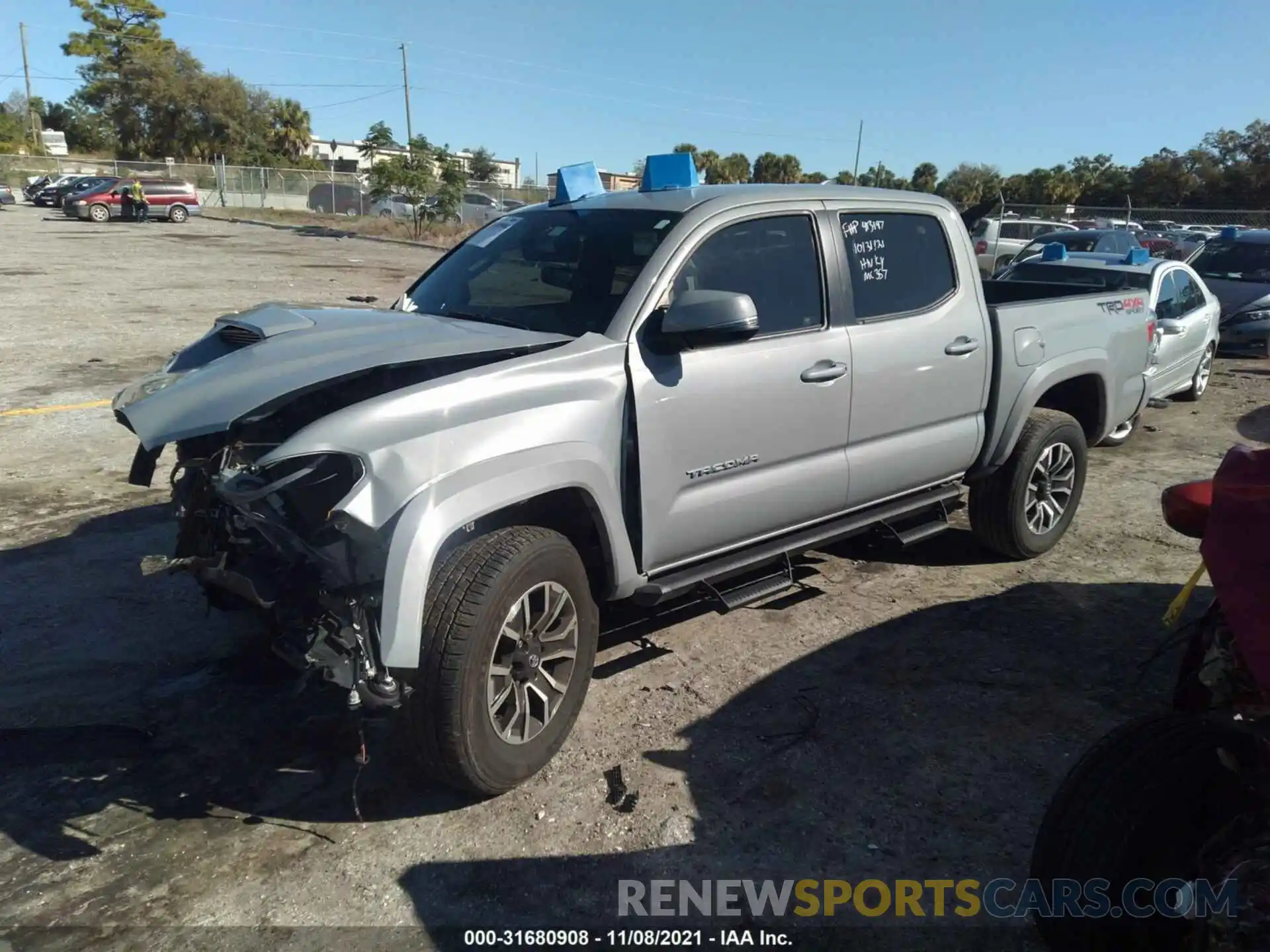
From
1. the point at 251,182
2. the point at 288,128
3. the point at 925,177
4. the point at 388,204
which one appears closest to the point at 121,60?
the point at 288,128

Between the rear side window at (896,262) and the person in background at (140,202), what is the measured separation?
131 ft

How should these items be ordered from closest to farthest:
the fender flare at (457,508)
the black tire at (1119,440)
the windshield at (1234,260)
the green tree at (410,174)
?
the fender flare at (457,508) < the black tire at (1119,440) < the windshield at (1234,260) < the green tree at (410,174)

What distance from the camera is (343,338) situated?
11.5ft

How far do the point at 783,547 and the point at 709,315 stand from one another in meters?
1.25

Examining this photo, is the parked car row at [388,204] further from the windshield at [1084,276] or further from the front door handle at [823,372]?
the front door handle at [823,372]

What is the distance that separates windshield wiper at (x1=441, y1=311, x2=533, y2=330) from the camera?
3893 millimetres

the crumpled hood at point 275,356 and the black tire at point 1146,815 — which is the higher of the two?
the crumpled hood at point 275,356

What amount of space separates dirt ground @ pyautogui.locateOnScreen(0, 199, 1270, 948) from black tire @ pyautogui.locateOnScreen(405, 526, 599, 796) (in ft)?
0.76

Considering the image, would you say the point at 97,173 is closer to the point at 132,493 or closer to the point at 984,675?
the point at 132,493

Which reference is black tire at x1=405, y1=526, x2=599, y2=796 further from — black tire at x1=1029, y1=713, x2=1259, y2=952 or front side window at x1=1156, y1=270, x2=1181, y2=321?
front side window at x1=1156, y1=270, x2=1181, y2=321

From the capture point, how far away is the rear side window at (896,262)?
4445 mm

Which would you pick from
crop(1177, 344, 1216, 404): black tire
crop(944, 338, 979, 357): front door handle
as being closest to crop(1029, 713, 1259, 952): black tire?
crop(944, 338, 979, 357): front door handle

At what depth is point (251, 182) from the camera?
50188 mm

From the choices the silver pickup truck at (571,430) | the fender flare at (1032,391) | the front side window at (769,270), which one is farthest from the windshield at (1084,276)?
the front side window at (769,270)
